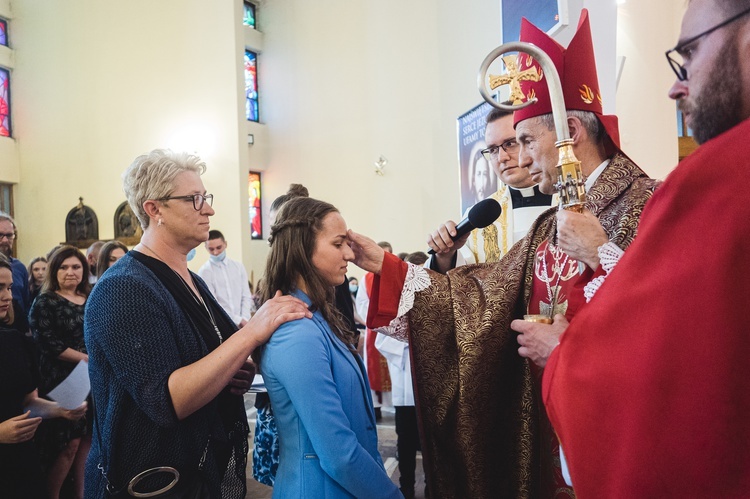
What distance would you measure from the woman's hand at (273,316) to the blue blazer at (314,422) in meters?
0.03

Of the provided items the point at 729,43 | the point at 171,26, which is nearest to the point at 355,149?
the point at 171,26

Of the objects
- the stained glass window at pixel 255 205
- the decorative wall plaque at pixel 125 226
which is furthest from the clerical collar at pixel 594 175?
the stained glass window at pixel 255 205

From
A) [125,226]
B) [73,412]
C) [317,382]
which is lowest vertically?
[73,412]

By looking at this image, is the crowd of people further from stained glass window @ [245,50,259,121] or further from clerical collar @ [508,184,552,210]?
stained glass window @ [245,50,259,121]

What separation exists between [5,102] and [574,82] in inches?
581

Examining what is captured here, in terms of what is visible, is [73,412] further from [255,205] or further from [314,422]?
[255,205]

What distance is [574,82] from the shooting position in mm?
1997

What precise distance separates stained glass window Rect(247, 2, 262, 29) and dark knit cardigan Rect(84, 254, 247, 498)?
43.2ft

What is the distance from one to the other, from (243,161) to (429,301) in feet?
33.1

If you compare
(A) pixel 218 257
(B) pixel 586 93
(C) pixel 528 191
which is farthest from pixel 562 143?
(A) pixel 218 257

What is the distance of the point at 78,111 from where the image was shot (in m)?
12.9

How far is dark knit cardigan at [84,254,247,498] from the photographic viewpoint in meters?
1.62

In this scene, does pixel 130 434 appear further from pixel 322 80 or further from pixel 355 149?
pixel 322 80

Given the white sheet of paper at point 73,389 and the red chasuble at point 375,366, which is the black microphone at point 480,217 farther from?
the red chasuble at point 375,366
